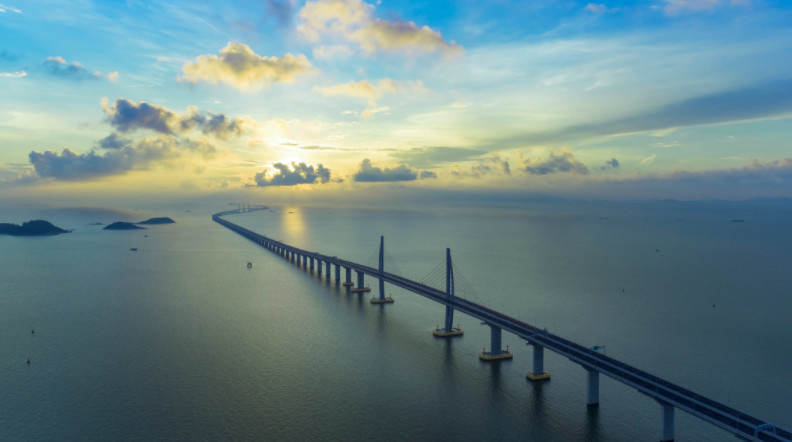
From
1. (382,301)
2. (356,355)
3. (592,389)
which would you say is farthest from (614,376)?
(382,301)

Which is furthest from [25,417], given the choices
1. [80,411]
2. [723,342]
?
[723,342]

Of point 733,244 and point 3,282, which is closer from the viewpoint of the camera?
point 3,282

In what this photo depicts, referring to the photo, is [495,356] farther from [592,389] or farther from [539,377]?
[592,389]

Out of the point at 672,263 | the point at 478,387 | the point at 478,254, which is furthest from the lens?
the point at 478,254

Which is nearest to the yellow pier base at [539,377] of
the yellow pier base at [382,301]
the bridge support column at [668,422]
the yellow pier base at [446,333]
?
the bridge support column at [668,422]

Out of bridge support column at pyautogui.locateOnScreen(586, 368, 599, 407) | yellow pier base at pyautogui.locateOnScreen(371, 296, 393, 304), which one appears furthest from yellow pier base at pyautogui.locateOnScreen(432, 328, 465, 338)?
bridge support column at pyautogui.locateOnScreen(586, 368, 599, 407)

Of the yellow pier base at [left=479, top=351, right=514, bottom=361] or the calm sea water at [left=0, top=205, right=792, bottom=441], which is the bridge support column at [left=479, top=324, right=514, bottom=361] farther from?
the calm sea water at [left=0, top=205, right=792, bottom=441]

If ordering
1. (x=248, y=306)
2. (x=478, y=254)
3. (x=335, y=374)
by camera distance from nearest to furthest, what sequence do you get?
(x=335, y=374) < (x=248, y=306) < (x=478, y=254)

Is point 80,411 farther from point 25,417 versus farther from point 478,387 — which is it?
point 478,387
